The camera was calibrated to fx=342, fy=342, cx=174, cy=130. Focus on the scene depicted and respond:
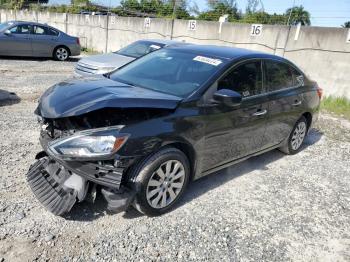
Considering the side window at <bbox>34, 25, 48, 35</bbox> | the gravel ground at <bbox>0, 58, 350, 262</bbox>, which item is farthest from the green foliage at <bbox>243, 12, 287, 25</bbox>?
the gravel ground at <bbox>0, 58, 350, 262</bbox>

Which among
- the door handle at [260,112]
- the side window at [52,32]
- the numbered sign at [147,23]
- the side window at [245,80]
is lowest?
the door handle at [260,112]

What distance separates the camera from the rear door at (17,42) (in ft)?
42.3

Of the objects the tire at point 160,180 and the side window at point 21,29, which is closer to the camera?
the tire at point 160,180

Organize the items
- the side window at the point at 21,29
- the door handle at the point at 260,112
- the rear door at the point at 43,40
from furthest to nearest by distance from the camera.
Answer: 1. the rear door at the point at 43,40
2. the side window at the point at 21,29
3. the door handle at the point at 260,112

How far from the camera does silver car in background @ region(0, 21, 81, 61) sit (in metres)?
13.0

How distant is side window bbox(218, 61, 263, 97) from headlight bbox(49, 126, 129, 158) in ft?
4.56

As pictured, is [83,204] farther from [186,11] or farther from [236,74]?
[186,11]

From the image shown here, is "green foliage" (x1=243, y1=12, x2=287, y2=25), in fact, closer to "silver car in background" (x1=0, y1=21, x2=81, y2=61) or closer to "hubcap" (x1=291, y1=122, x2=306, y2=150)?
"silver car in background" (x1=0, y1=21, x2=81, y2=61)

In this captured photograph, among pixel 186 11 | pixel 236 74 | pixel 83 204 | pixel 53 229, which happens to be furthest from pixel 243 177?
pixel 186 11

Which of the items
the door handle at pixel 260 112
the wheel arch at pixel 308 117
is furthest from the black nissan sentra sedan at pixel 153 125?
the wheel arch at pixel 308 117

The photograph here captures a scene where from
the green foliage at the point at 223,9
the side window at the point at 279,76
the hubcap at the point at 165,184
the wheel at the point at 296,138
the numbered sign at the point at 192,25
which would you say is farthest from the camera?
the green foliage at the point at 223,9

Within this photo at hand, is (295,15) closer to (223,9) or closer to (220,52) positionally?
(223,9)

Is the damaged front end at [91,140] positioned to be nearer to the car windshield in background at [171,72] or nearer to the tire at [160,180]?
the tire at [160,180]

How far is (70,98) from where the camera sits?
3.21 meters
